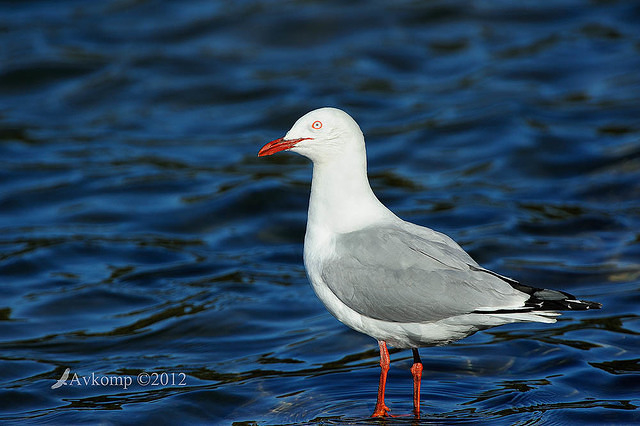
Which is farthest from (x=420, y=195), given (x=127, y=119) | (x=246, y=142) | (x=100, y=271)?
(x=127, y=119)

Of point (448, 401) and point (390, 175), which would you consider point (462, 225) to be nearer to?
point (390, 175)

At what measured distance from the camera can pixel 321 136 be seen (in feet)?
18.9

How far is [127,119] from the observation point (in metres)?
12.8

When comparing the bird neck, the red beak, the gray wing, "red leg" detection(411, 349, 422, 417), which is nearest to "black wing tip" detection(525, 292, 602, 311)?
the gray wing

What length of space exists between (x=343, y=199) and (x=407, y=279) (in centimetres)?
72

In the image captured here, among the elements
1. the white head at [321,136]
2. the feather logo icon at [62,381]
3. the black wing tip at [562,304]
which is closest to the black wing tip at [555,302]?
the black wing tip at [562,304]

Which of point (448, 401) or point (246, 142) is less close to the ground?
point (246, 142)

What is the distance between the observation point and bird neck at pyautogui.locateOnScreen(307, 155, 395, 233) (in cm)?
586

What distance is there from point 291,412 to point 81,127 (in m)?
7.60

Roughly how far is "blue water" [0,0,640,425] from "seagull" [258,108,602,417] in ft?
2.17

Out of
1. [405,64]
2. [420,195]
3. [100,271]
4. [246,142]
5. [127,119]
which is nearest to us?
[100,271]

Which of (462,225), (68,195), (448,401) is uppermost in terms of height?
(68,195)

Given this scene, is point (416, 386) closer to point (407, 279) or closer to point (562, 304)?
point (407, 279)

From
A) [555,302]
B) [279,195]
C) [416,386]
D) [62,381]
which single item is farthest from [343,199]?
[279,195]
